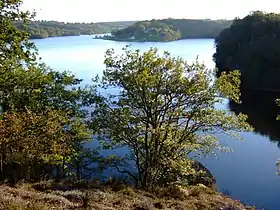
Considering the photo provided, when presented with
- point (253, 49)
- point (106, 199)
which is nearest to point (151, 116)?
point (106, 199)

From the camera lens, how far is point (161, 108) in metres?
19.3

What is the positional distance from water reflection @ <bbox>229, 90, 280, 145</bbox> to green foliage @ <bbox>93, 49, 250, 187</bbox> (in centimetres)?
2494

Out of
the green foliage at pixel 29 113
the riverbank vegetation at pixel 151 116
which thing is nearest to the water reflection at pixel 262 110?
the riverbank vegetation at pixel 151 116

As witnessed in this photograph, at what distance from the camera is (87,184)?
16953 mm

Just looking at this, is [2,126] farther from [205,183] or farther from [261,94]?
[261,94]

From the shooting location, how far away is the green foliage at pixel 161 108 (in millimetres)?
18703

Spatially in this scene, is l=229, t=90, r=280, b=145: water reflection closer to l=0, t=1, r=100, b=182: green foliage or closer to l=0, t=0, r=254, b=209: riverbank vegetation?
l=0, t=0, r=254, b=209: riverbank vegetation

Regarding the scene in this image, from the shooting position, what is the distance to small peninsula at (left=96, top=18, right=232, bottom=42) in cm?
17262

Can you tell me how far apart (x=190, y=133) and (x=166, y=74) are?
3.18 meters

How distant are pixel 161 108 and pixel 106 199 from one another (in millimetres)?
6539

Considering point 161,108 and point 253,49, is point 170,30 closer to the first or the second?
point 253,49

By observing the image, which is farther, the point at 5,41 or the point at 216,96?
the point at 216,96

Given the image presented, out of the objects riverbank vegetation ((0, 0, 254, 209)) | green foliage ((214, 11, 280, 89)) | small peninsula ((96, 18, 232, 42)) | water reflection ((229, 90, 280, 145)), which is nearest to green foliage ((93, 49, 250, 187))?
riverbank vegetation ((0, 0, 254, 209))

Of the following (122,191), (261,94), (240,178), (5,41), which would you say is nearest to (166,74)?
(122,191)
